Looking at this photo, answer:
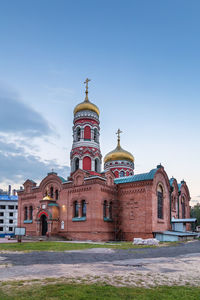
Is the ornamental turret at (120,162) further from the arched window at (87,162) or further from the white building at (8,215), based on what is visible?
the white building at (8,215)

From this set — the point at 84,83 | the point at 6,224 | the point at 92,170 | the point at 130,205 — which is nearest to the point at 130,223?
the point at 130,205

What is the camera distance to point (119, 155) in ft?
153

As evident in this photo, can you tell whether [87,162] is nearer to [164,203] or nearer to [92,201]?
[92,201]

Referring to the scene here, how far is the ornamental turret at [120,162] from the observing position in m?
A: 45.9

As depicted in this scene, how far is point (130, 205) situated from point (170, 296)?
25079 millimetres

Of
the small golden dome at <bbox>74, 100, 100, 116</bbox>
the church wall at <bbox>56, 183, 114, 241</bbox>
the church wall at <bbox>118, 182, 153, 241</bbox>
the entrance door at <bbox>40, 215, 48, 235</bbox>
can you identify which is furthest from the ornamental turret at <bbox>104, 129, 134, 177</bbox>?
the entrance door at <bbox>40, 215, 48, 235</bbox>

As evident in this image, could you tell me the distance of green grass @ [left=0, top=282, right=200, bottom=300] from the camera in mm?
5898

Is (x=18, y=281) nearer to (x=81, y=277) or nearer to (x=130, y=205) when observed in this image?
(x=81, y=277)

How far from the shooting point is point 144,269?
9797 millimetres

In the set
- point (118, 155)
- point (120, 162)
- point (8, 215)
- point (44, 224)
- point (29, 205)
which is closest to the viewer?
point (44, 224)

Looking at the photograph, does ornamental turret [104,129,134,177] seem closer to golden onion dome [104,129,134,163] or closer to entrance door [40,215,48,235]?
golden onion dome [104,129,134,163]

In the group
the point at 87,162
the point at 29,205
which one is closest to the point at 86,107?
the point at 87,162

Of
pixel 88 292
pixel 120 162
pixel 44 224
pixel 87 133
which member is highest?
pixel 87 133

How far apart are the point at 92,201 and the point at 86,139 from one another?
10160 millimetres
